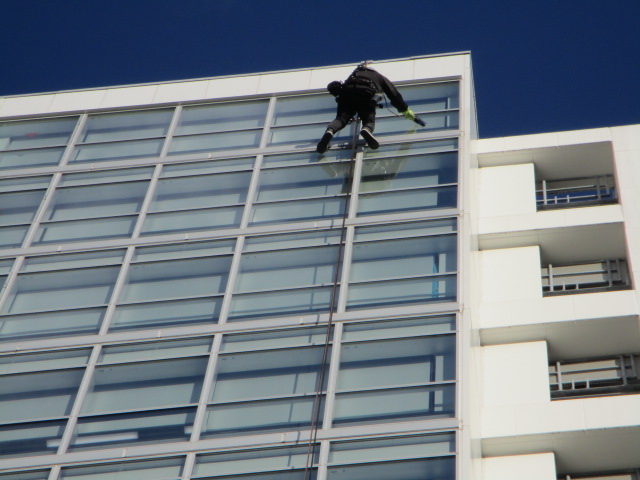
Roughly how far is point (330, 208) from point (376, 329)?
305 cm

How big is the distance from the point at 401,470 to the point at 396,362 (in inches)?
75.0

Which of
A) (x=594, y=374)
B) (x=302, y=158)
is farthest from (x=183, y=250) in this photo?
(x=594, y=374)

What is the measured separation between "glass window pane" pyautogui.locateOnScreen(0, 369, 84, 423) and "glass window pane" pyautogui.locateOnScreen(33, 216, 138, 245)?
3174mm

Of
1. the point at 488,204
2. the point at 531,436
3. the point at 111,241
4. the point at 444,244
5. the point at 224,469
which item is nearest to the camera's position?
the point at 224,469

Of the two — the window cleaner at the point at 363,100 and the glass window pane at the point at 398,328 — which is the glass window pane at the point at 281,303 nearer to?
the glass window pane at the point at 398,328

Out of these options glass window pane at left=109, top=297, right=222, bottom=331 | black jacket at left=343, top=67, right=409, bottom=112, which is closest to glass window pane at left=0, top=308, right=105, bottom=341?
glass window pane at left=109, top=297, right=222, bottom=331

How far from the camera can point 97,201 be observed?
20000mm

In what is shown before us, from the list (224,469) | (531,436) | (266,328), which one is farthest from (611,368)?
(224,469)

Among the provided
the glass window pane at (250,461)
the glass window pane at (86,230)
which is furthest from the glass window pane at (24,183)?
the glass window pane at (250,461)

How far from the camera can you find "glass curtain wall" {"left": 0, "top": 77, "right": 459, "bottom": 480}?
1510 centimetres

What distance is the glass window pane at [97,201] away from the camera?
779 inches

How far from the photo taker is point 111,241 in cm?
1898

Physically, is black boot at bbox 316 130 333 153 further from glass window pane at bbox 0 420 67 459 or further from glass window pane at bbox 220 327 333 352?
glass window pane at bbox 0 420 67 459

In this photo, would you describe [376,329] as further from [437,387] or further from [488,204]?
[488,204]
